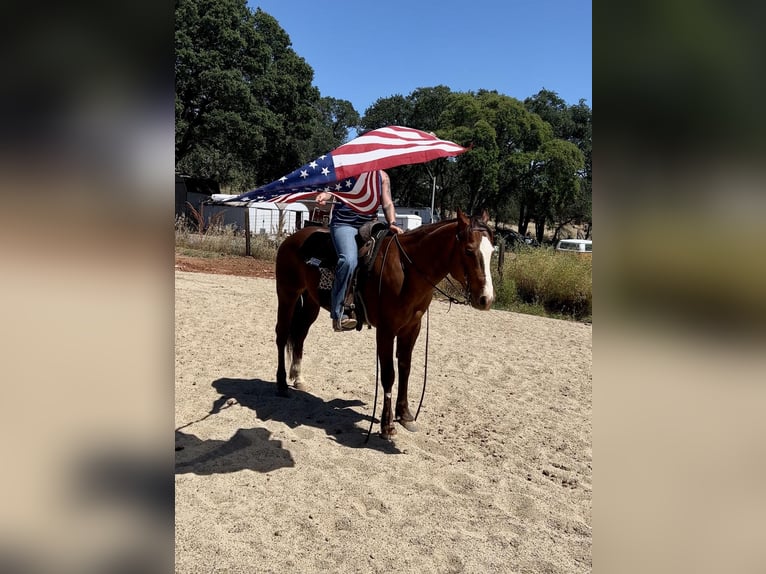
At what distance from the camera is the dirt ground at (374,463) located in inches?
127

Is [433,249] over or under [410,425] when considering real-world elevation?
over

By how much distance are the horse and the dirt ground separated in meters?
0.64

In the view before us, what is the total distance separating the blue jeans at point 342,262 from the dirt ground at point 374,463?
1.22m

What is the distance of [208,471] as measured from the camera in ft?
13.6

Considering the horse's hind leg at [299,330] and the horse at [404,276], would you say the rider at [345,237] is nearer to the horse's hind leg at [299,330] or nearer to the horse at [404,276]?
the horse at [404,276]

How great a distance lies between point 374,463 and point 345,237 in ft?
6.62

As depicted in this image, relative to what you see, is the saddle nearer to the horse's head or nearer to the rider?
the rider

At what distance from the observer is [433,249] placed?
4672mm

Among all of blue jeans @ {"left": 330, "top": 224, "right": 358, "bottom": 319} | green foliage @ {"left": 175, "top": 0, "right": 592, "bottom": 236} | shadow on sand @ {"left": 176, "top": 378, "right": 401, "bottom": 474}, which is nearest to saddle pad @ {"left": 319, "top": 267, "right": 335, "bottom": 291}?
blue jeans @ {"left": 330, "top": 224, "right": 358, "bottom": 319}

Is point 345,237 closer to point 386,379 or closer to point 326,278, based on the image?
point 326,278

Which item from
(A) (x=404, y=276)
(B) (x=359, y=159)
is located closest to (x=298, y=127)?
(A) (x=404, y=276)

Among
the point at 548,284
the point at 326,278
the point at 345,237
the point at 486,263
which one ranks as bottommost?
the point at 548,284
